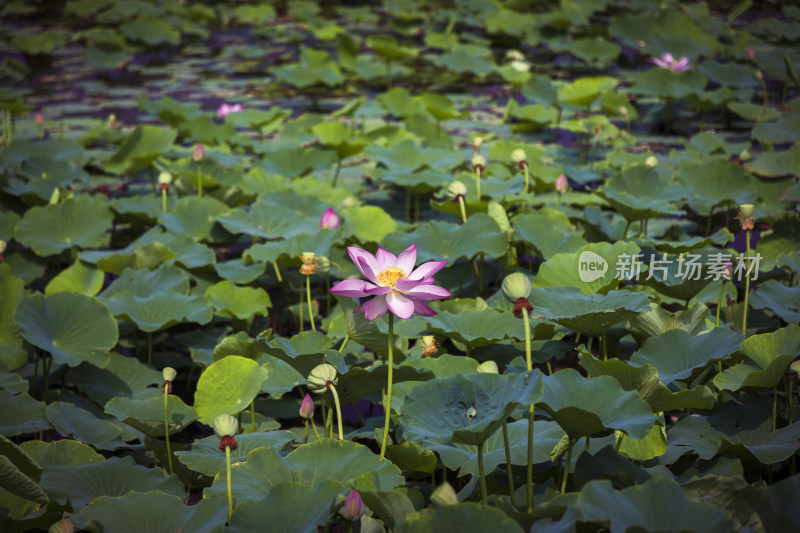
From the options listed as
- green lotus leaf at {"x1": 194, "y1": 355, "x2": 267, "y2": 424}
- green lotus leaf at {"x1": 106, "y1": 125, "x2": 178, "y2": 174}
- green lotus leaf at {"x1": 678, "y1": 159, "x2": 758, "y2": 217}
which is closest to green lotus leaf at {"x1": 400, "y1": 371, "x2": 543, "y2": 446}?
green lotus leaf at {"x1": 194, "y1": 355, "x2": 267, "y2": 424}

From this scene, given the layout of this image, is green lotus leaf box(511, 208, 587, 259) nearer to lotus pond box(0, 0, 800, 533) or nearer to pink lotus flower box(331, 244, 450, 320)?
lotus pond box(0, 0, 800, 533)

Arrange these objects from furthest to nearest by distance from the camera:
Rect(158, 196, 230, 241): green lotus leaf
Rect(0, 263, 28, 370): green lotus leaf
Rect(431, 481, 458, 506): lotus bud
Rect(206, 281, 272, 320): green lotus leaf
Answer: Rect(158, 196, 230, 241): green lotus leaf < Rect(206, 281, 272, 320): green lotus leaf < Rect(0, 263, 28, 370): green lotus leaf < Rect(431, 481, 458, 506): lotus bud

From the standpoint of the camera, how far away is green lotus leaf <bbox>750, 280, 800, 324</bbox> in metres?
1.72

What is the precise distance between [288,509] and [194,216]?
1.62m

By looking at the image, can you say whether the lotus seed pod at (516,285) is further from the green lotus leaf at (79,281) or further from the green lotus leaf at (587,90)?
the green lotus leaf at (587,90)

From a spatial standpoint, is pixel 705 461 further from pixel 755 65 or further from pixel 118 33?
pixel 118 33

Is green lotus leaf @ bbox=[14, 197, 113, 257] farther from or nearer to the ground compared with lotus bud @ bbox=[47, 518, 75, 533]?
nearer to the ground

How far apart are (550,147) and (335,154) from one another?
3.84 feet

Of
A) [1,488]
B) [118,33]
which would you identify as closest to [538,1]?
[118,33]

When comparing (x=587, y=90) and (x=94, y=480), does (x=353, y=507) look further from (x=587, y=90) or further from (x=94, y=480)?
(x=587, y=90)

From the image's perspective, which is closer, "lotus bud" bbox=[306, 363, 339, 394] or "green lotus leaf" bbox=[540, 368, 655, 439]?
"green lotus leaf" bbox=[540, 368, 655, 439]

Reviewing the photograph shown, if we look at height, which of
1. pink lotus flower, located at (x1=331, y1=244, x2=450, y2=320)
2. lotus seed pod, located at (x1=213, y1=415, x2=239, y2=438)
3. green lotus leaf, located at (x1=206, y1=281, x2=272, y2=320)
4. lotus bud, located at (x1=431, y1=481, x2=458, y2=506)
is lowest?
green lotus leaf, located at (x1=206, y1=281, x2=272, y2=320)

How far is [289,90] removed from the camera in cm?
486

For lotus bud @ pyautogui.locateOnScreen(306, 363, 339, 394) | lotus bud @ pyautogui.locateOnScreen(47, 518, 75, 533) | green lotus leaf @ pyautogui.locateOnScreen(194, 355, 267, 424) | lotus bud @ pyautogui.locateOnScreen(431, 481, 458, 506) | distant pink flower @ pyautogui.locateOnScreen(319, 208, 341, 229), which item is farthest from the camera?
distant pink flower @ pyautogui.locateOnScreen(319, 208, 341, 229)
